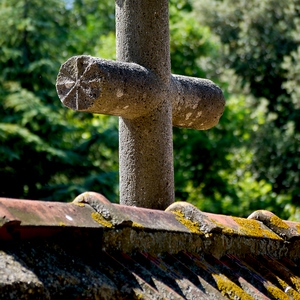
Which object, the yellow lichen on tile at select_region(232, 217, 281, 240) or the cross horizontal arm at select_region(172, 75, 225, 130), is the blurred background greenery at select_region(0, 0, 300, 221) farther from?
the yellow lichen on tile at select_region(232, 217, 281, 240)

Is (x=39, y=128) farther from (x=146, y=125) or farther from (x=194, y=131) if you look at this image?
(x=146, y=125)

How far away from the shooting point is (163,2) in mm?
3732

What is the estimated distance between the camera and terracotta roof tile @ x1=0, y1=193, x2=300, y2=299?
86.4 inches

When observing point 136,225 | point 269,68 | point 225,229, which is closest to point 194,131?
point 269,68

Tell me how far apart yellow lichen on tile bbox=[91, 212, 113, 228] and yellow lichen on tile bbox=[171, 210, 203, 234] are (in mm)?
555

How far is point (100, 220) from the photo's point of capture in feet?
8.63

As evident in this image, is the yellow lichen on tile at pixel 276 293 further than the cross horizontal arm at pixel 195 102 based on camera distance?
No

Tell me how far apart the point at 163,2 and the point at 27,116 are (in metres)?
11.7

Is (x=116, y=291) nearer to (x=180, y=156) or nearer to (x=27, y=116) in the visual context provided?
(x=27, y=116)

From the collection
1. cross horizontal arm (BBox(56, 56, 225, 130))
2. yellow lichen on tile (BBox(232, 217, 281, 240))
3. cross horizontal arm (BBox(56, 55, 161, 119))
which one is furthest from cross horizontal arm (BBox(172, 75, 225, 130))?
yellow lichen on tile (BBox(232, 217, 281, 240))

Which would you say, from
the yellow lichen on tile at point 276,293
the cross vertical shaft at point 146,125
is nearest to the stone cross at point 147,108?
the cross vertical shaft at point 146,125

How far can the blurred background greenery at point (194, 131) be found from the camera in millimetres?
15234

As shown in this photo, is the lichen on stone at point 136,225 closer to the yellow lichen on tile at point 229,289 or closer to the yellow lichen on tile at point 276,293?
the yellow lichen on tile at point 229,289

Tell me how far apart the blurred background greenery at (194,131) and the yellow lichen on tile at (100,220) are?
38.7 ft
